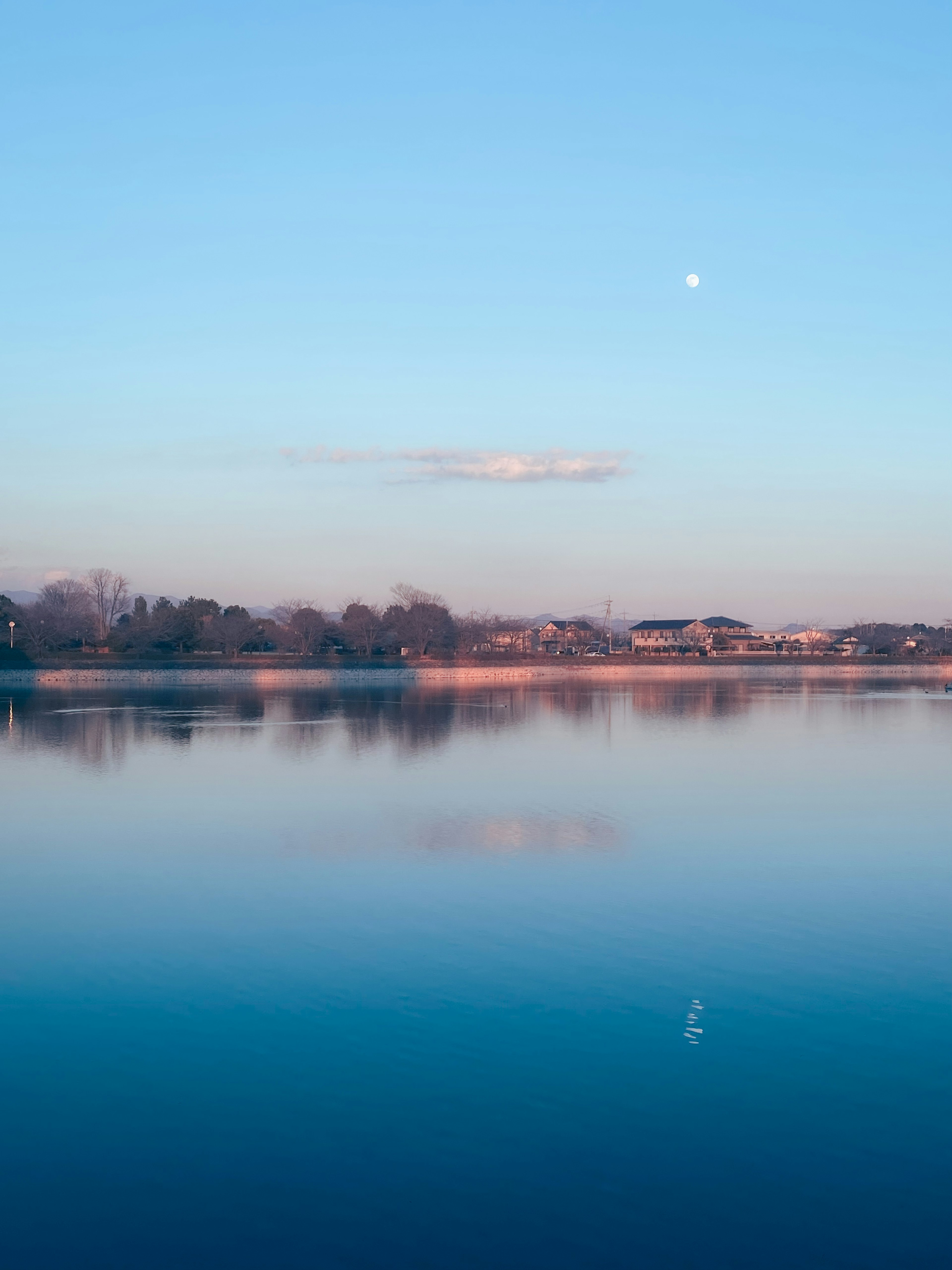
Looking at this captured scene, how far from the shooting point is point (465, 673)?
8269 cm

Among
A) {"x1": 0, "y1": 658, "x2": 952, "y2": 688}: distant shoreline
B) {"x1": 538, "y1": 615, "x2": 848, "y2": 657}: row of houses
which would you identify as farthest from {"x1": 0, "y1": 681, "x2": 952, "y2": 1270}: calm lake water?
{"x1": 538, "y1": 615, "x2": 848, "y2": 657}: row of houses

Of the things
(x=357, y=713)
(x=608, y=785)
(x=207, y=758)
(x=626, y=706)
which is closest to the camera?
(x=608, y=785)

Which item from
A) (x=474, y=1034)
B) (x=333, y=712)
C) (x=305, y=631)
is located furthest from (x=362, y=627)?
(x=474, y=1034)

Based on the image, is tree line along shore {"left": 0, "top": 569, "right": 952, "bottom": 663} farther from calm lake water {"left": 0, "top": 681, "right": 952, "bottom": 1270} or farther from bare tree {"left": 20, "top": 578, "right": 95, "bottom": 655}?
calm lake water {"left": 0, "top": 681, "right": 952, "bottom": 1270}

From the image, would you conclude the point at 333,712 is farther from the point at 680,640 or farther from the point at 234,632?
the point at 680,640

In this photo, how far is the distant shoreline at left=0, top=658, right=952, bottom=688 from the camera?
69.1 meters

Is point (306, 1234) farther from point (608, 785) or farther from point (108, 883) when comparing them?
point (608, 785)

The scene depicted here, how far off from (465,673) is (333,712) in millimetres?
42631

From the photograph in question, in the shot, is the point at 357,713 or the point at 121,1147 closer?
the point at 121,1147

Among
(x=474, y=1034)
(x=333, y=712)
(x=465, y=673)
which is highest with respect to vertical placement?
(x=465, y=673)

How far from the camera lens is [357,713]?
128ft

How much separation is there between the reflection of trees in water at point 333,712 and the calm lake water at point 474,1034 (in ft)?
35.1

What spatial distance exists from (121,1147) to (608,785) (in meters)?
14.7

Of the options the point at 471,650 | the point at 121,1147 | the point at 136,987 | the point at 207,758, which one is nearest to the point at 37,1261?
the point at 121,1147
